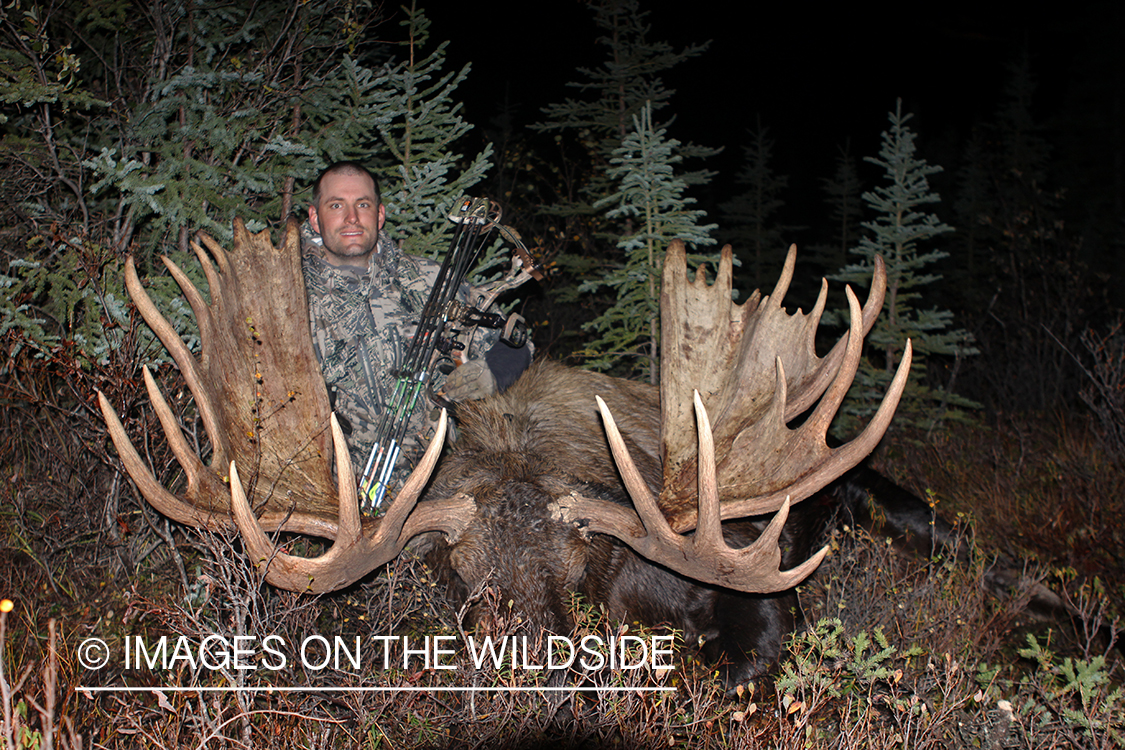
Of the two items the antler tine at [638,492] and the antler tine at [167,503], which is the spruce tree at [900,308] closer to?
the antler tine at [638,492]

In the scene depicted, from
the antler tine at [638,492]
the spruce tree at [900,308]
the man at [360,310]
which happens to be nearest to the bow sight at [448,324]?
the man at [360,310]

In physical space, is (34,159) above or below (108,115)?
below

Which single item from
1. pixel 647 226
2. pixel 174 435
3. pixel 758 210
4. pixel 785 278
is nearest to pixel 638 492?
pixel 785 278

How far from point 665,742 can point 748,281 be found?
14442mm

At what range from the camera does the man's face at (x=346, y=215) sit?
4.67 m

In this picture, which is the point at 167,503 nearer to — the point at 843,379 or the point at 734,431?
the point at 734,431

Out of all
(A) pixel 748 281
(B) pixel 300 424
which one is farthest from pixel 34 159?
(A) pixel 748 281

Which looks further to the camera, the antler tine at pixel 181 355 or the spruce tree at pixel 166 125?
the spruce tree at pixel 166 125

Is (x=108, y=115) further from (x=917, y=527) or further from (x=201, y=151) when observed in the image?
(x=917, y=527)

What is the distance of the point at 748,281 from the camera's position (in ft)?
53.0

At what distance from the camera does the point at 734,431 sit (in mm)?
3668

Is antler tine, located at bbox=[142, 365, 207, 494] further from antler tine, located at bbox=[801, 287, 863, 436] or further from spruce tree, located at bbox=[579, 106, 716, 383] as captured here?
spruce tree, located at bbox=[579, 106, 716, 383]

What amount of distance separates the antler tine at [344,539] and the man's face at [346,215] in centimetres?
221

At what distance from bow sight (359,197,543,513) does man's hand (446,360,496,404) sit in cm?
12
